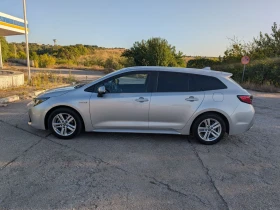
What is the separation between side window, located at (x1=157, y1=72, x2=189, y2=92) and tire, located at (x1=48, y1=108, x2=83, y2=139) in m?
1.86

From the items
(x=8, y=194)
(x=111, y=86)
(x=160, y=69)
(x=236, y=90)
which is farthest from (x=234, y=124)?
(x=8, y=194)

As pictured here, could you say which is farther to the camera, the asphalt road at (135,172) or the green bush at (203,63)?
the green bush at (203,63)

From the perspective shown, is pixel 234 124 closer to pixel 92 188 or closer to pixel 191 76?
pixel 191 76

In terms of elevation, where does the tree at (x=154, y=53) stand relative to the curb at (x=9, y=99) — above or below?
above

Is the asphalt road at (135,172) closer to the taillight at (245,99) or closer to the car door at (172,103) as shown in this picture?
the car door at (172,103)

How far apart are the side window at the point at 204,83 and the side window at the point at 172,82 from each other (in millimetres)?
127

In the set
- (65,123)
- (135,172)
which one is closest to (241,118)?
(135,172)

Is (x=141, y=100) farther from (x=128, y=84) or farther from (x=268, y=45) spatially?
(x=268, y=45)

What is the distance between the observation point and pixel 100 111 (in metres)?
4.75

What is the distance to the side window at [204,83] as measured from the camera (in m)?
4.79

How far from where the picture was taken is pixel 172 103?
4.68 m

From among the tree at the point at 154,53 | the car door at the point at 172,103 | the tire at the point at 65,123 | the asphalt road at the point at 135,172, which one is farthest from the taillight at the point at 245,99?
the tree at the point at 154,53

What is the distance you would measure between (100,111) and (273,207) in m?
3.33

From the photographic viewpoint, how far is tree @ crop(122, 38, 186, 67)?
87.5ft
